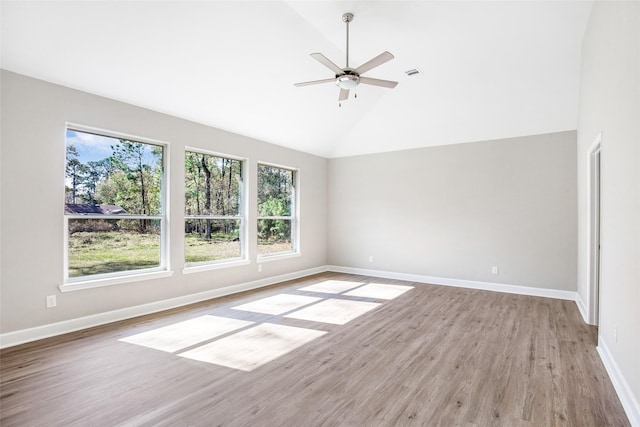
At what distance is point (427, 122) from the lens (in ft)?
19.6

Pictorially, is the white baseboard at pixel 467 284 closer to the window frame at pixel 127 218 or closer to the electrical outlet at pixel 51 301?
the window frame at pixel 127 218

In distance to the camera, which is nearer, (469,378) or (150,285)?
(469,378)

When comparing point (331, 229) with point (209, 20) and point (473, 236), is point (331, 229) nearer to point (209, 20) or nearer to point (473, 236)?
point (473, 236)

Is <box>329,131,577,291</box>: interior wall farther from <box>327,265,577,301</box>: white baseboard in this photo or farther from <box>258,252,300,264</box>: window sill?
<box>258,252,300,264</box>: window sill

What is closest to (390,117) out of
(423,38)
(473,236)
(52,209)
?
(423,38)

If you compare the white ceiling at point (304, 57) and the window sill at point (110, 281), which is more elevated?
the white ceiling at point (304, 57)

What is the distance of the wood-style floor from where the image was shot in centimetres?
210

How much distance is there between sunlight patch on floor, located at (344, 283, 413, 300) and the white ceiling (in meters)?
2.93

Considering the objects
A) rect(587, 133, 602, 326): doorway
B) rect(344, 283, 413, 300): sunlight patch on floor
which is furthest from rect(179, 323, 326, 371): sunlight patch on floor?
rect(587, 133, 602, 326): doorway

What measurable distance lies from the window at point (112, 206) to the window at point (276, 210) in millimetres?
1942

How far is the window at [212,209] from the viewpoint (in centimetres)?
487

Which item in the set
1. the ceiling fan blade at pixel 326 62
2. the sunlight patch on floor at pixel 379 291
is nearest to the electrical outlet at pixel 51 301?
the ceiling fan blade at pixel 326 62

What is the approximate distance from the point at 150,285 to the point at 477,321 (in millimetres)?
4270

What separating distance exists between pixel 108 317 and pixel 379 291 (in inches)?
157
